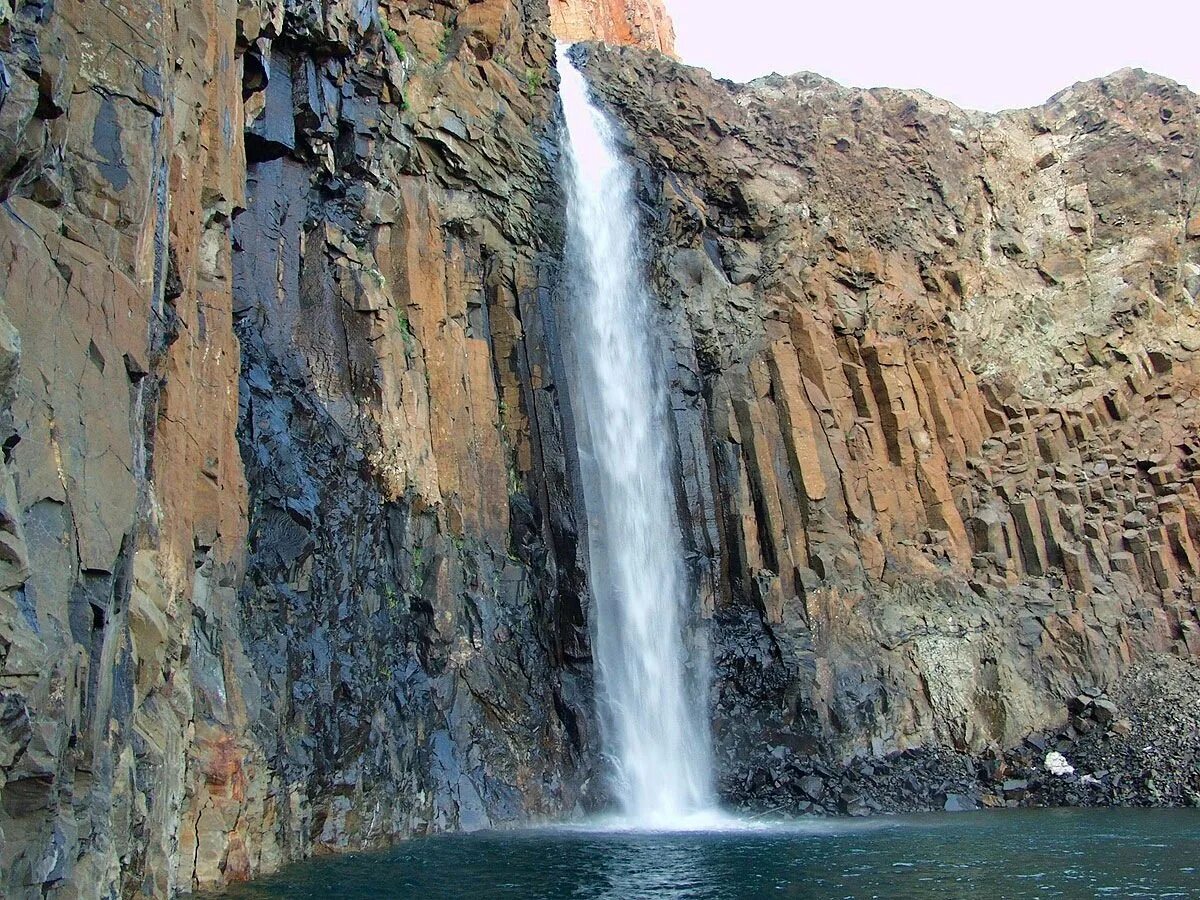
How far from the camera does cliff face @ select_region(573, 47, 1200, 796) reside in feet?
81.7

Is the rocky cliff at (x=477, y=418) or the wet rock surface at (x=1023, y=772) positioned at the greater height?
the rocky cliff at (x=477, y=418)

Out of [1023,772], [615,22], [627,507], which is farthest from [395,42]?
[615,22]

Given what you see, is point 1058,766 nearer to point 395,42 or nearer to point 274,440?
point 274,440

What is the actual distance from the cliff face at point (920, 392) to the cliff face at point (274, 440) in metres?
4.97

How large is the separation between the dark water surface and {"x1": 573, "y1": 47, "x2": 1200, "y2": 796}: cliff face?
5.67m

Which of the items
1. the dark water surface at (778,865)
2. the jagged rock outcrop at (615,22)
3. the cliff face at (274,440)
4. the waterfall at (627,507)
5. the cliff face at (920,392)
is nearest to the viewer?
the cliff face at (274,440)

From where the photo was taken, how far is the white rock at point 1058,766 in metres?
23.8

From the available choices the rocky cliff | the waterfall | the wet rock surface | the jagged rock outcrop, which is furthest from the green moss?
the jagged rock outcrop

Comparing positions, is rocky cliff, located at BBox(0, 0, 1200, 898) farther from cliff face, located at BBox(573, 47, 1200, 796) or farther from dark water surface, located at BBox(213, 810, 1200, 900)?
dark water surface, located at BBox(213, 810, 1200, 900)

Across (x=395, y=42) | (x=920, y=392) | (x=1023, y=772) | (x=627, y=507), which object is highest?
(x=395, y=42)

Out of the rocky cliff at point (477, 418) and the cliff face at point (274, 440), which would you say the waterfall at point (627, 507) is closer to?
the rocky cliff at point (477, 418)

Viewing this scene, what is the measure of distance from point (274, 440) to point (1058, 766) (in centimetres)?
1819

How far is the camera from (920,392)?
29.1 meters

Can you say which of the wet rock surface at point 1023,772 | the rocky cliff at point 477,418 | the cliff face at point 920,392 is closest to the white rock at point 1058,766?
the wet rock surface at point 1023,772
